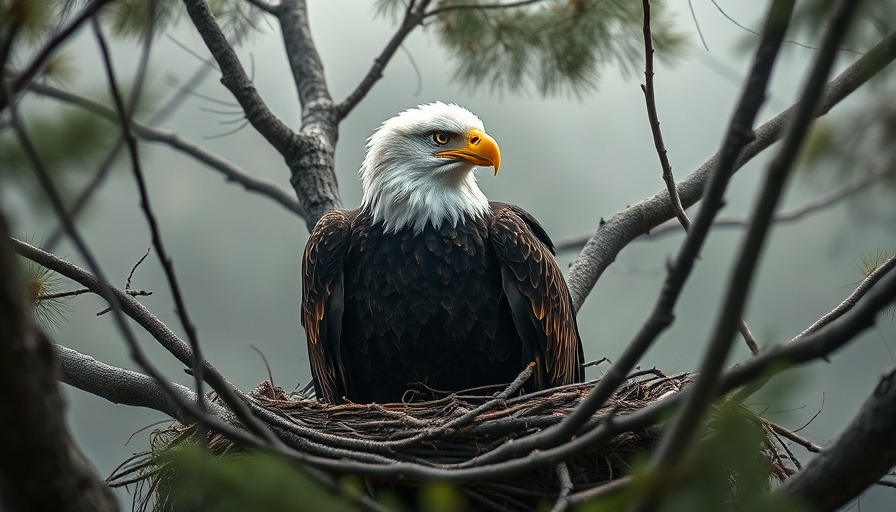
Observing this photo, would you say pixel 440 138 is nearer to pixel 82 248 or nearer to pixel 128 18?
pixel 128 18

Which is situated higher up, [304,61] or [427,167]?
[304,61]

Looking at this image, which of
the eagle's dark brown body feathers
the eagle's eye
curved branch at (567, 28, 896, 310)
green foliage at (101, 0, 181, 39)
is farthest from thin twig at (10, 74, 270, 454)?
green foliage at (101, 0, 181, 39)

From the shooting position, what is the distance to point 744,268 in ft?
4.03

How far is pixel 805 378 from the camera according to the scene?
139 cm

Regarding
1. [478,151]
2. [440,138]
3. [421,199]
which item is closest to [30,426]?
[421,199]

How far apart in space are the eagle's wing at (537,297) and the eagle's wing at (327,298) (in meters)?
0.65

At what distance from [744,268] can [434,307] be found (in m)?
2.41

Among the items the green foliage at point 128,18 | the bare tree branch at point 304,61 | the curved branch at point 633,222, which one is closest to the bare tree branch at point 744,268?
the curved branch at point 633,222

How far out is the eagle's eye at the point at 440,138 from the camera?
407 centimetres

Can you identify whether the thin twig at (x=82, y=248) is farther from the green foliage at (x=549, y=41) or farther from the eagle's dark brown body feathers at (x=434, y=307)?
the green foliage at (x=549, y=41)

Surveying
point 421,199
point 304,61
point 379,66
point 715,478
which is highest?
point 304,61

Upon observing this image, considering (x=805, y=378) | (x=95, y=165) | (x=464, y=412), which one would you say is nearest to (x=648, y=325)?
(x=805, y=378)

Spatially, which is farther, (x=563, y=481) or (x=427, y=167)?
(x=427, y=167)

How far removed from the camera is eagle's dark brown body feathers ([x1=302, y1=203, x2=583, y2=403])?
11.8 ft
